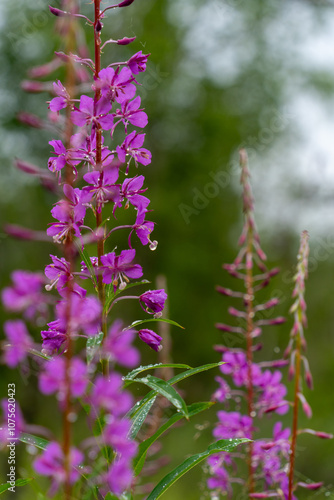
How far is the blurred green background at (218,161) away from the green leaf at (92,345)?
694 centimetres

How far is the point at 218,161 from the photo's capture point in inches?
391

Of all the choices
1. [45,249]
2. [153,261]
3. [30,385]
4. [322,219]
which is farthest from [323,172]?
[30,385]

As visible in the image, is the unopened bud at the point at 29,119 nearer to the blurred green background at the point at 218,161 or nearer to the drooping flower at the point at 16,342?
the drooping flower at the point at 16,342

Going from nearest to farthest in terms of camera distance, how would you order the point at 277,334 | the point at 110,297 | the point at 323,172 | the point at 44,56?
the point at 110,297, the point at 44,56, the point at 323,172, the point at 277,334

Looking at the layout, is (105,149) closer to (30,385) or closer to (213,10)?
(30,385)

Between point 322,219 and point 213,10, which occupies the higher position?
point 213,10

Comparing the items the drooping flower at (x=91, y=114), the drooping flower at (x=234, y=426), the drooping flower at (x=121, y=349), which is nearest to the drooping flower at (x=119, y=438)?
the drooping flower at (x=121, y=349)

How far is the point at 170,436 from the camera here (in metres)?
11.0

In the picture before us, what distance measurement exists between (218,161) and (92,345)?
875 centimetres

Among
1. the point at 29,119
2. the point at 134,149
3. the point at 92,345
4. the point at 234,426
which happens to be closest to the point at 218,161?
the point at 234,426

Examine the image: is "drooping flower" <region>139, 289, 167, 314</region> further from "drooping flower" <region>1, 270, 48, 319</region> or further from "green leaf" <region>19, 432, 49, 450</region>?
"drooping flower" <region>1, 270, 48, 319</region>

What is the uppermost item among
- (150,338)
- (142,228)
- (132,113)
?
(132,113)

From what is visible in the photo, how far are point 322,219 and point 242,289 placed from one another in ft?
8.24

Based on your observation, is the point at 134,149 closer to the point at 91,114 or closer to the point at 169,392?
the point at 91,114
